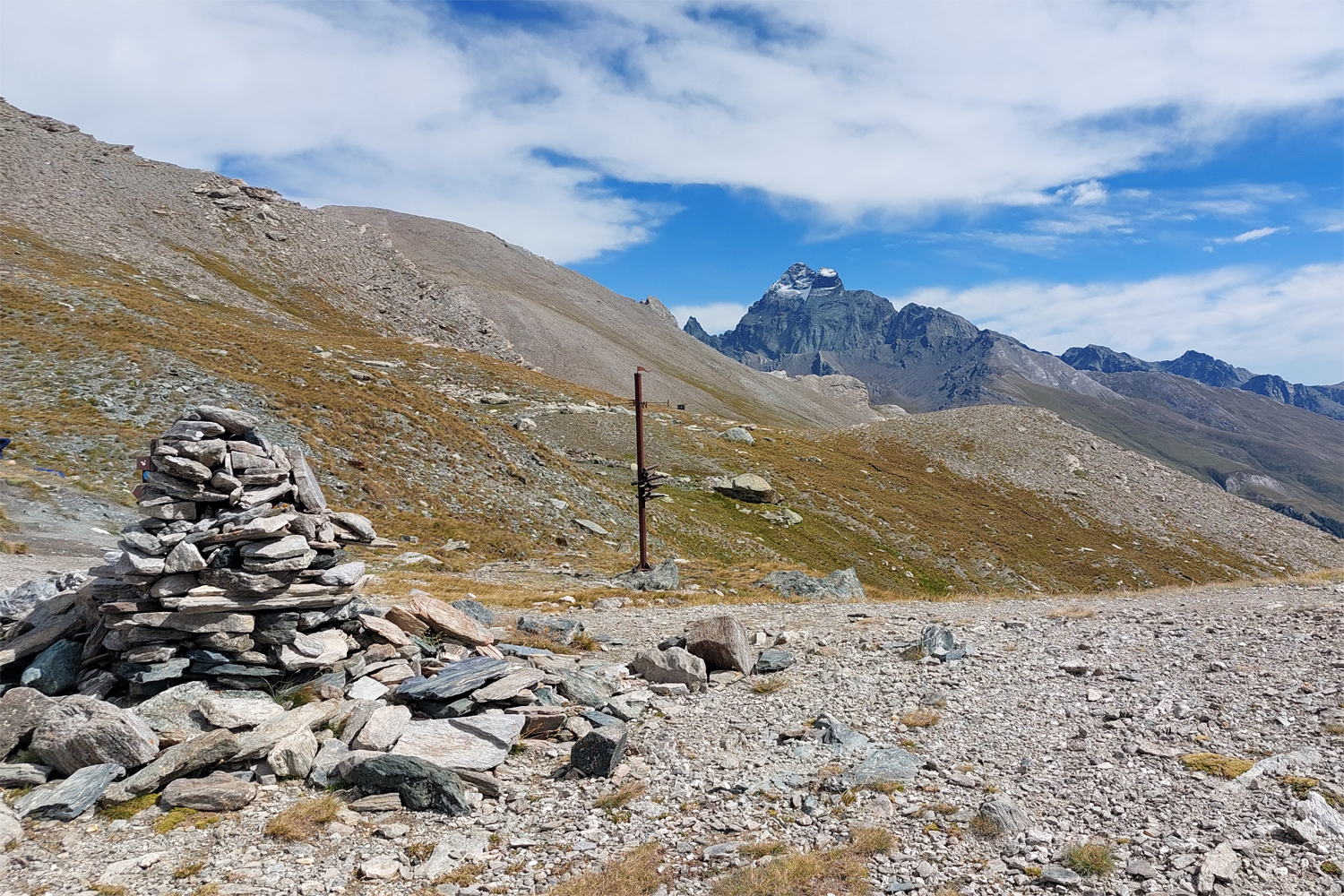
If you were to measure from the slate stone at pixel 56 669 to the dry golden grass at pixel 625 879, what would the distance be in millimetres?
10922

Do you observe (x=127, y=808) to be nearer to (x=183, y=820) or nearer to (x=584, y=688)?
(x=183, y=820)

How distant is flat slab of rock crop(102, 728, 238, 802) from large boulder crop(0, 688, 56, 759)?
2312 mm

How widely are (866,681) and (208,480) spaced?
554 inches

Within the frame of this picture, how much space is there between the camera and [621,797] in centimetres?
949

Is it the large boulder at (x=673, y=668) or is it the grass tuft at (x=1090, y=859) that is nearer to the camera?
the grass tuft at (x=1090, y=859)

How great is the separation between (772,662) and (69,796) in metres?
12.4

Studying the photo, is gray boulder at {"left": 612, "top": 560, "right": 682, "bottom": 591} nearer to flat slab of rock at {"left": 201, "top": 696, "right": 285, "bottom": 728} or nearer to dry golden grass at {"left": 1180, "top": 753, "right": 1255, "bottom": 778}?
flat slab of rock at {"left": 201, "top": 696, "right": 285, "bottom": 728}

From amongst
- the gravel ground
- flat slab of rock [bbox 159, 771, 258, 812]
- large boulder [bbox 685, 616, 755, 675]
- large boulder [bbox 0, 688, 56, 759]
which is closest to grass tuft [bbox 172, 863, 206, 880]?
the gravel ground

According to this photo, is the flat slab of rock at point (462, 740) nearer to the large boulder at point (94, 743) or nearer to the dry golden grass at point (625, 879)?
the dry golden grass at point (625, 879)

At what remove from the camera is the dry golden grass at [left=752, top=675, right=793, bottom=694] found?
541 inches

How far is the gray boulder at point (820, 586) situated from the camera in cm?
2583

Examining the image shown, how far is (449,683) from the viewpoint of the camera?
12.0 m

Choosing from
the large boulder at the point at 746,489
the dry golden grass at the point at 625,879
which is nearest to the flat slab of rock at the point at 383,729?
the dry golden grass at the point at 625,879

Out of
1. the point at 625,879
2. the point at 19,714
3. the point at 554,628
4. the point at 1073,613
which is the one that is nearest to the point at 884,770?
the point at 625,879
